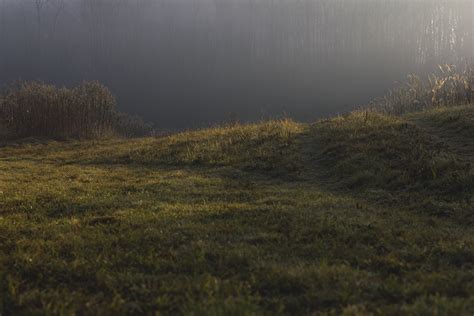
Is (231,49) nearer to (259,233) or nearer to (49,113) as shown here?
(49,113)

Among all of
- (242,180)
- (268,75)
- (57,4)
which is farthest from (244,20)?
(242,180)

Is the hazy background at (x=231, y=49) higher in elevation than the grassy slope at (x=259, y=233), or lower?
higher

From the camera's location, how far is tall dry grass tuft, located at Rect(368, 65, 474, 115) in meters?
17.1

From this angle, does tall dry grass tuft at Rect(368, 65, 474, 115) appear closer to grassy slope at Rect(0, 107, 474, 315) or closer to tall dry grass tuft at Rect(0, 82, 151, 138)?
grassy slope at Rect(0, 107, 474, 315)

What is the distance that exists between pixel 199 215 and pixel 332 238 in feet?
6.16

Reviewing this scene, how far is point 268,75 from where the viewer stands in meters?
60.8

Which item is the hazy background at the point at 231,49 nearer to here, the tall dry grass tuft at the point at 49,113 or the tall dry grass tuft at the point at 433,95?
the tall dry grass tuft at the point at 49,113

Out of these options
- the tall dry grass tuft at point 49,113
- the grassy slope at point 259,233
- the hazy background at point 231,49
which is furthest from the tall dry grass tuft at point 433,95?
the hazy background at point 231,49

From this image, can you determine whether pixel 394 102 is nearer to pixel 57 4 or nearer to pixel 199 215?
pixel 199 215

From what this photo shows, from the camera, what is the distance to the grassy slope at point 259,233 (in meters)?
3.74

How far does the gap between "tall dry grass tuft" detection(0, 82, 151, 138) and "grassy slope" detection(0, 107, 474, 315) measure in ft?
37.3

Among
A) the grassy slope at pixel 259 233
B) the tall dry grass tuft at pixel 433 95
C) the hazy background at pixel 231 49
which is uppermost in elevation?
the hazy background at pixel 231 49

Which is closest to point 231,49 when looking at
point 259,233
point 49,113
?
point 49,113

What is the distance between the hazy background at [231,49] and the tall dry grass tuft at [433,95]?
2713 centimetres
